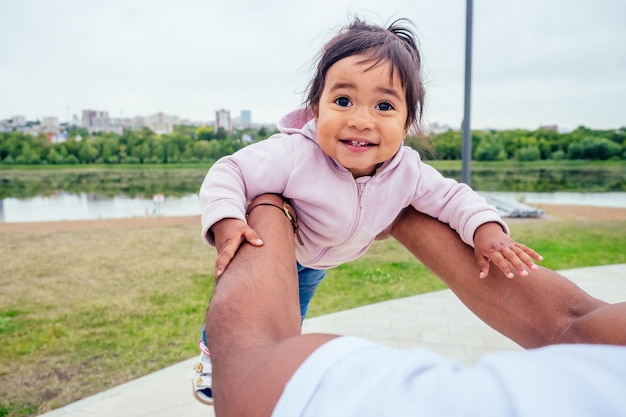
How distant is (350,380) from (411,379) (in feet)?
0.20

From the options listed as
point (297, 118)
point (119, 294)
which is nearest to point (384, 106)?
point (297, 118)

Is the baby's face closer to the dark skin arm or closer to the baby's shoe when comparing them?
the dark skin arm

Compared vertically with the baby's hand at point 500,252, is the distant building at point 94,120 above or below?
above

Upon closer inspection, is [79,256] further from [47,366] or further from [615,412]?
[615,412]

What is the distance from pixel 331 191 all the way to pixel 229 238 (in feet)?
1.24

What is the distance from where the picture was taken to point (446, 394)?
500 mm

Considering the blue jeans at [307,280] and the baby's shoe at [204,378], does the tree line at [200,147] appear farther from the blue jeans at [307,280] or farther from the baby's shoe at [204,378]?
the baby's shoe at [204,378]

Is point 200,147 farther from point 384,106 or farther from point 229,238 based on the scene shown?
point 229,238

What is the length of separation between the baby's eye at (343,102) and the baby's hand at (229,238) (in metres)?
0.44

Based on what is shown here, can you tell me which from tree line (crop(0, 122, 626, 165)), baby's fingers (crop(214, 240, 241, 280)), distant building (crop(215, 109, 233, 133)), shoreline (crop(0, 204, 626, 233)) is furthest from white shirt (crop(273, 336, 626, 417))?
distant building (crop(215, 109, 233, 133))

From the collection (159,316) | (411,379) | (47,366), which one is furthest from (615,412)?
(159,316)

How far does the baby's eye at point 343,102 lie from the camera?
1.34 metres

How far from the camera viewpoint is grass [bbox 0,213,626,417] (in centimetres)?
354

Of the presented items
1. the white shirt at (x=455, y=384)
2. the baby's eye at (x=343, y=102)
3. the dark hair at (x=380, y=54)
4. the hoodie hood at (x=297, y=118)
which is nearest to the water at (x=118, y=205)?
the hoodie hood at (x=297, y=118)
